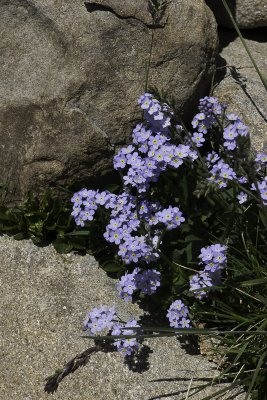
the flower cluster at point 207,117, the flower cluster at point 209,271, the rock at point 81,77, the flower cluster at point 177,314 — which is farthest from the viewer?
the rock at point 81,77

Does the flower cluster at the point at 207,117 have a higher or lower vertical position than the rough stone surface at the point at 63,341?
higher

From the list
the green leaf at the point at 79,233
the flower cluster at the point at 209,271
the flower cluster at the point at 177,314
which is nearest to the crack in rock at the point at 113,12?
the green leaf at the point at 79,233

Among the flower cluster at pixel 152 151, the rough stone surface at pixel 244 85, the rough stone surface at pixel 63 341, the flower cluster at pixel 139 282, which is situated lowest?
the rough stone surface at pixel 63 341

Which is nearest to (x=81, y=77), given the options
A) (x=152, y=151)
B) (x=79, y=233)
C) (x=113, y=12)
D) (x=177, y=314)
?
(x=113, y=12)

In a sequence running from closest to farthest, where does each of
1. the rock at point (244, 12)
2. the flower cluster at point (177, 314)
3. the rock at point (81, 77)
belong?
the flower cluster at point (177, 314) → the rock at point (81, 77) → the rock at point (244, 12)

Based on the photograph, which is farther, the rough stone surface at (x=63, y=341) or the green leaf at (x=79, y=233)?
the green leaf at (x=79, y=233)

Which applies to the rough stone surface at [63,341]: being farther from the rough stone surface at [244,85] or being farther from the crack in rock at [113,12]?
the crack in rock at [113,12]

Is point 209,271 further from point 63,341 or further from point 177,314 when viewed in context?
point 63,341
